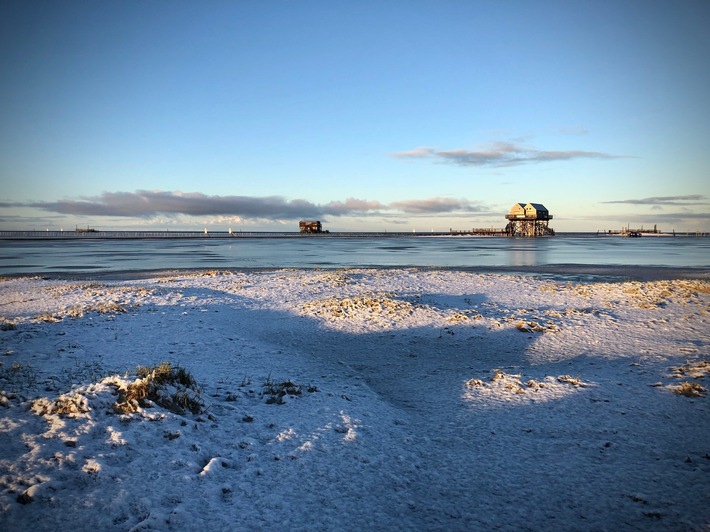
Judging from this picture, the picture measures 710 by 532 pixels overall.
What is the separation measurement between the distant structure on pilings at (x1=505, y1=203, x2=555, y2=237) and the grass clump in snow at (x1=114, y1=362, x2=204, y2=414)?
109113mm

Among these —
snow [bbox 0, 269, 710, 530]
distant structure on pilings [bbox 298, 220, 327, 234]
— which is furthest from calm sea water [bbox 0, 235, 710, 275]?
distant structure on pilings [bbox 298, 220, 327, 234]

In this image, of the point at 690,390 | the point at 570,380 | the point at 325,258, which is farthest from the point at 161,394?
the point at 325,258

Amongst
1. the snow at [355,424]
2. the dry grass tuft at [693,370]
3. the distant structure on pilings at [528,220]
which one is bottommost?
the snow at [355,424]

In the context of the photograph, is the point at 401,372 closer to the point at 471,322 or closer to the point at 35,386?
the point at 471,322

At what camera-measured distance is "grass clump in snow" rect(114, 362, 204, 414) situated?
624 cm

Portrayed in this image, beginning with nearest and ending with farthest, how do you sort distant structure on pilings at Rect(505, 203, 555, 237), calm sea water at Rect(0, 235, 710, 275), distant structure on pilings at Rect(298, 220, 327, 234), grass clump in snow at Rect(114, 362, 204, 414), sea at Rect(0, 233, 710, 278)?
grass clump in snow at Rect(114, 362, 204, 414) → sea at Rect(0, 233, 710, 278) → calm sea water at Rect(0, 235, 710, 275) → distant structure on pilings at Rect(505, 203, 555, 237) → distant structure on pilings at Rect(298, 220, 327, 234)

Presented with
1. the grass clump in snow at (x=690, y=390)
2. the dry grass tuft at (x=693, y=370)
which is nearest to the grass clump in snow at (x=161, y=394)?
the grass clump in snow at (x=690, y=390)

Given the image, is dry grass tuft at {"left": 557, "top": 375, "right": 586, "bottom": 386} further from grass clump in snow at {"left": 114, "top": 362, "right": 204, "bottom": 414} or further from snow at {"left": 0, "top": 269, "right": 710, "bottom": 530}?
grass clump in snow at {"left": 114, "top": 362, "right": 204, "bottom": 414}

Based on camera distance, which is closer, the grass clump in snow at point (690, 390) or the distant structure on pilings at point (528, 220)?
the grass clump in snow at point (690, 390)

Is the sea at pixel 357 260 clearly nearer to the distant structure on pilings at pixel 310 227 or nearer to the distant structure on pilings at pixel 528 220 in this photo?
the distant structure on pilings at pixel 528 220

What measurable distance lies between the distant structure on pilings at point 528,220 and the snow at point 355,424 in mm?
97855

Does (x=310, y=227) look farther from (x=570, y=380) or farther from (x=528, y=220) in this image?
(x=570, y=380)

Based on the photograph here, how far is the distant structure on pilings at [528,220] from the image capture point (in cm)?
10429

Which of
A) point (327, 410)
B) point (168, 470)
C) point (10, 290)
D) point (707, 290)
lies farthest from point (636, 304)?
point (10, 290)
